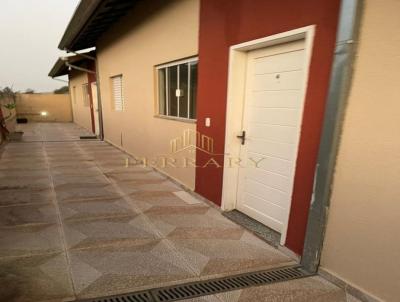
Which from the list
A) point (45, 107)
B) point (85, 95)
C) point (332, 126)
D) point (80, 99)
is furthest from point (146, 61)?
point (45, 107)

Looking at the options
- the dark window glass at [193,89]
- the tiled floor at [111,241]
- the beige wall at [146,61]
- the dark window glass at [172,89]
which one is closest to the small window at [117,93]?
the beige wall at [146,61]

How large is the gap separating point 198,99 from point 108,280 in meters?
2.71

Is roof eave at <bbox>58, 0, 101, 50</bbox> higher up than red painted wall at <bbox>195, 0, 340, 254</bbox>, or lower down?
A: higher up

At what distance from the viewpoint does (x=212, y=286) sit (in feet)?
7.04

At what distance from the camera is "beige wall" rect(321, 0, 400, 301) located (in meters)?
1.68

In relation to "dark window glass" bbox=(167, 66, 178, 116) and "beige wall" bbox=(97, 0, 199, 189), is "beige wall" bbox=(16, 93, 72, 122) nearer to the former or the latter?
"beige wall" bbox=(97, 0, 199, 189)

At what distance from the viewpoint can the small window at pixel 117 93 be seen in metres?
7.68

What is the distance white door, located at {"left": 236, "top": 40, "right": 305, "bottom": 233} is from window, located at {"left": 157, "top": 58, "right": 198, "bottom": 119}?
1.28 m

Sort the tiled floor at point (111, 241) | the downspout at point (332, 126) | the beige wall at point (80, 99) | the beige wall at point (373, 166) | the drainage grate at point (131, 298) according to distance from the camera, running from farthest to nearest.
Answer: the beige wall at point (80, 99) → the tiled floor at point (111, 241) → the drainage grate at point (131, 298) → the downspout at point (332, 126) → the beige wall at point (373, 166)

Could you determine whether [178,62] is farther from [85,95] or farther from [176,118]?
[85,95]

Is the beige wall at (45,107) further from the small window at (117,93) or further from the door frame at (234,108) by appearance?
the door frame at (234,108)

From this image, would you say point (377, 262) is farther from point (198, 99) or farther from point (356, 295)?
point (198, 99)

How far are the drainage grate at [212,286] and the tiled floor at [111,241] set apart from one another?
0.25 feet

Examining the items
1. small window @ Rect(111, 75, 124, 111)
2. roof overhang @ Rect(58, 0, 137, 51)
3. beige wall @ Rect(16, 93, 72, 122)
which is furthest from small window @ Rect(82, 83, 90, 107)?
beige wall @ Rect(16, 93, 72, 122)
